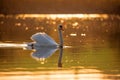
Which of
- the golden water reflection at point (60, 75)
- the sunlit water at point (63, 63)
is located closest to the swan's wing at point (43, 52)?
the sunlit water at point (63, 63)

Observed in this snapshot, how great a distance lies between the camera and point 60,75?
34.9ft

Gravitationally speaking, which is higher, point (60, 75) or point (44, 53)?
point (60, 75)

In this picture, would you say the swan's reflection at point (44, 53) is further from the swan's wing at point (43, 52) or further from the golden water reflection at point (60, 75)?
the golden water reflection at point (60, 75)

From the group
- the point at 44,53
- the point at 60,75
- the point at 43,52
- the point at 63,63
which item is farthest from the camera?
the point at 43,52

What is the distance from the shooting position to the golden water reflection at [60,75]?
1024 centimetres

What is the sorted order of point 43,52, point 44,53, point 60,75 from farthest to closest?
point 43,52
point 44,53
point 60,75

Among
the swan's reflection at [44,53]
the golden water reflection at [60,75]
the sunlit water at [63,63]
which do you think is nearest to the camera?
the golden water reflection at [60,75]

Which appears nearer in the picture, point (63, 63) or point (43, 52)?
point (63, 63)

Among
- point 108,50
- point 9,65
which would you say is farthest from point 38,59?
point 108,50

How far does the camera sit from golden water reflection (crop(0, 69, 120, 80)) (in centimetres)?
1024

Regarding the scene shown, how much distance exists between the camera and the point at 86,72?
11.1m

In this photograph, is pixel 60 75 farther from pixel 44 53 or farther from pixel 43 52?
pixel 43 52

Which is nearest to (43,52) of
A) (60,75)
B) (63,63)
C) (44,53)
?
(44,53)

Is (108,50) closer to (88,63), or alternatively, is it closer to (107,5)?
(88,63)
